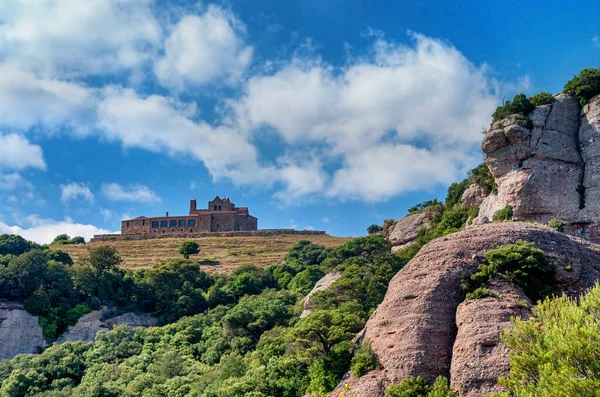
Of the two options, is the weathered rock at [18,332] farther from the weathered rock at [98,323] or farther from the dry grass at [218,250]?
the dry grass at [218,250]

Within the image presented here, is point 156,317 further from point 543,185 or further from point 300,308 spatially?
point 543,185

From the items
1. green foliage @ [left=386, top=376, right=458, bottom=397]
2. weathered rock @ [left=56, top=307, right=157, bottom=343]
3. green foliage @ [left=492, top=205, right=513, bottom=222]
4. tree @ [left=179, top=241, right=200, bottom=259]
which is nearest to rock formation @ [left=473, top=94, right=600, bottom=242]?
green foliage @ [left=492, top=205, right=513, bottom=222]

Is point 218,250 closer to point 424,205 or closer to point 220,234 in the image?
point 220,234

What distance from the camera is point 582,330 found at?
18922 mm

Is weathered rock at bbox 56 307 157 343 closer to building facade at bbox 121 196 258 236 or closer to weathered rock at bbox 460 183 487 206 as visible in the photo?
weathered rock at bbox 460 183 487 206

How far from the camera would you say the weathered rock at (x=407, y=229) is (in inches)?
2489

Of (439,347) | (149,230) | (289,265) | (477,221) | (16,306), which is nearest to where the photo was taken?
(439,347)

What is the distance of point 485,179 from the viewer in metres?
51.8

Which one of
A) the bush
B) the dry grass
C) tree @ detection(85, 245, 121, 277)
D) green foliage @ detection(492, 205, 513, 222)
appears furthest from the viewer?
the dry grass

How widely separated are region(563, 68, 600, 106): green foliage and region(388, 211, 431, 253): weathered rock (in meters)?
21.9

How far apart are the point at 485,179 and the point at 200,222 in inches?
3304

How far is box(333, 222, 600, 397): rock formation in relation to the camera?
2389 centimetres

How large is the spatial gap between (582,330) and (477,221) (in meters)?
25.7

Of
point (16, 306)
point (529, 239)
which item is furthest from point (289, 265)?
point (529, 239)
